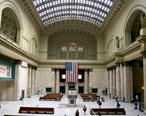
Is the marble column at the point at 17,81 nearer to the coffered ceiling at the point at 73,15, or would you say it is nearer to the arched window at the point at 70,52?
the coffered ceiling at the point at 73,15

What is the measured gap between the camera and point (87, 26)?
43812 millimetres

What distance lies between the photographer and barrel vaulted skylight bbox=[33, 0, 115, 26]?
33188 millimetres

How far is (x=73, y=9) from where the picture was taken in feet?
127

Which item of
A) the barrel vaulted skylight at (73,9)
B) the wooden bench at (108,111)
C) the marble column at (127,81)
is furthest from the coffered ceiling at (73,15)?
the wooden bench at (108,111)

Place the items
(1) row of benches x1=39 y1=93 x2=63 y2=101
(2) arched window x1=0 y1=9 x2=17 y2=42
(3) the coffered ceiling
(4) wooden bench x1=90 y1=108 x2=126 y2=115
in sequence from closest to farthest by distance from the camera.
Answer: (4) wooden bench x1=90 y1=108 x2=126 y2=115 → (2) arched window x1=0 y1=9 x2=17 y2=42 → (1) row of benches x1=39 y1=93 x2=63 y2=101 → (3) the coffered ceiling

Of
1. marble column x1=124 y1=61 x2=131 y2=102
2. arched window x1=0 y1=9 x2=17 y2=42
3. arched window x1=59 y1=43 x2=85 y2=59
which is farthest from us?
arched window x1=59 y1=43 x2=85 y2=59

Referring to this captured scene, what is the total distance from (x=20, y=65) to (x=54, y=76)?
16478 mm

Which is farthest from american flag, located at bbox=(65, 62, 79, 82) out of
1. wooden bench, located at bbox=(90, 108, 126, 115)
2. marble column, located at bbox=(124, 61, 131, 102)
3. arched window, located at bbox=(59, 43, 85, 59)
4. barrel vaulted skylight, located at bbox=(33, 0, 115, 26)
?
wooden bench, located at bbox=(90, 108, 126, 115)

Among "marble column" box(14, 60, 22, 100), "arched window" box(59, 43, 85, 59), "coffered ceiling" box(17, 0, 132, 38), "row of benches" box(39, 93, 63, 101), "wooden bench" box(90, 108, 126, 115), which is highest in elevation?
"coffered ceiling" box(17, 0, 132, 38)

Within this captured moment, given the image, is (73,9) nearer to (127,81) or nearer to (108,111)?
(127,81)

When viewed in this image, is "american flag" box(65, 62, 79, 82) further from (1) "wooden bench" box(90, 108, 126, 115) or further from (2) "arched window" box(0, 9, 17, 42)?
(1) "wooden bench" box(90, 108, 126, 115)

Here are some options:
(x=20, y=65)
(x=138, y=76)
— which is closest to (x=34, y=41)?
(x=20, y=65)

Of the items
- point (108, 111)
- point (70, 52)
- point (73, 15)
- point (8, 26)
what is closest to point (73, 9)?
point (73, 15)

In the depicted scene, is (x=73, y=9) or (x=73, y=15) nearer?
(x=73, y=9)
